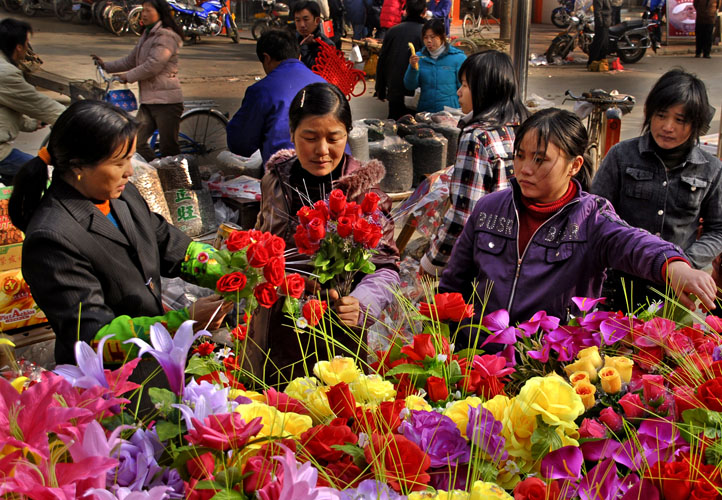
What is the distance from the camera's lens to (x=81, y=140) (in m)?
1.75

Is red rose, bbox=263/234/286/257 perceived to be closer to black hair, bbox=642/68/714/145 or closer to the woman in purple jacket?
the woman in purple jacket

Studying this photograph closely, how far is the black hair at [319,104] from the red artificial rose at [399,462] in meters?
1.34

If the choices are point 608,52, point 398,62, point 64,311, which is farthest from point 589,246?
point 608,52

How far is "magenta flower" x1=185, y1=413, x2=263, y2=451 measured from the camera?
2.99ft

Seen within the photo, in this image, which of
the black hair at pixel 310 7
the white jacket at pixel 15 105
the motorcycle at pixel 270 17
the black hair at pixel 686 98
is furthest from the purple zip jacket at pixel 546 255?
the motorcycle at pixel 270 17

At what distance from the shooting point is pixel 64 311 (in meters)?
1.71

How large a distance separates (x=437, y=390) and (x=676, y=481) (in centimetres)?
38

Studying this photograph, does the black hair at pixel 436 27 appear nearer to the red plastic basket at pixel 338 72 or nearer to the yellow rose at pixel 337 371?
the red plastic basket at pixel 338 72

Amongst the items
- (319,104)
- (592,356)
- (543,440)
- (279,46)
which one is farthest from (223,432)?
(279,46)

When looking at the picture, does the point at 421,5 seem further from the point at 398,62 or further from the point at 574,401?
the point at 574,401

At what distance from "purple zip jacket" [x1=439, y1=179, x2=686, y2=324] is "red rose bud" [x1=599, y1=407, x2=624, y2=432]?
65 centimetres

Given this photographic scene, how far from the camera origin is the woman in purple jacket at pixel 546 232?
1.80m

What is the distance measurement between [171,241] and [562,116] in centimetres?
116

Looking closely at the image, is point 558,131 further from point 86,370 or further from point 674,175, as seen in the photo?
point 86,370
